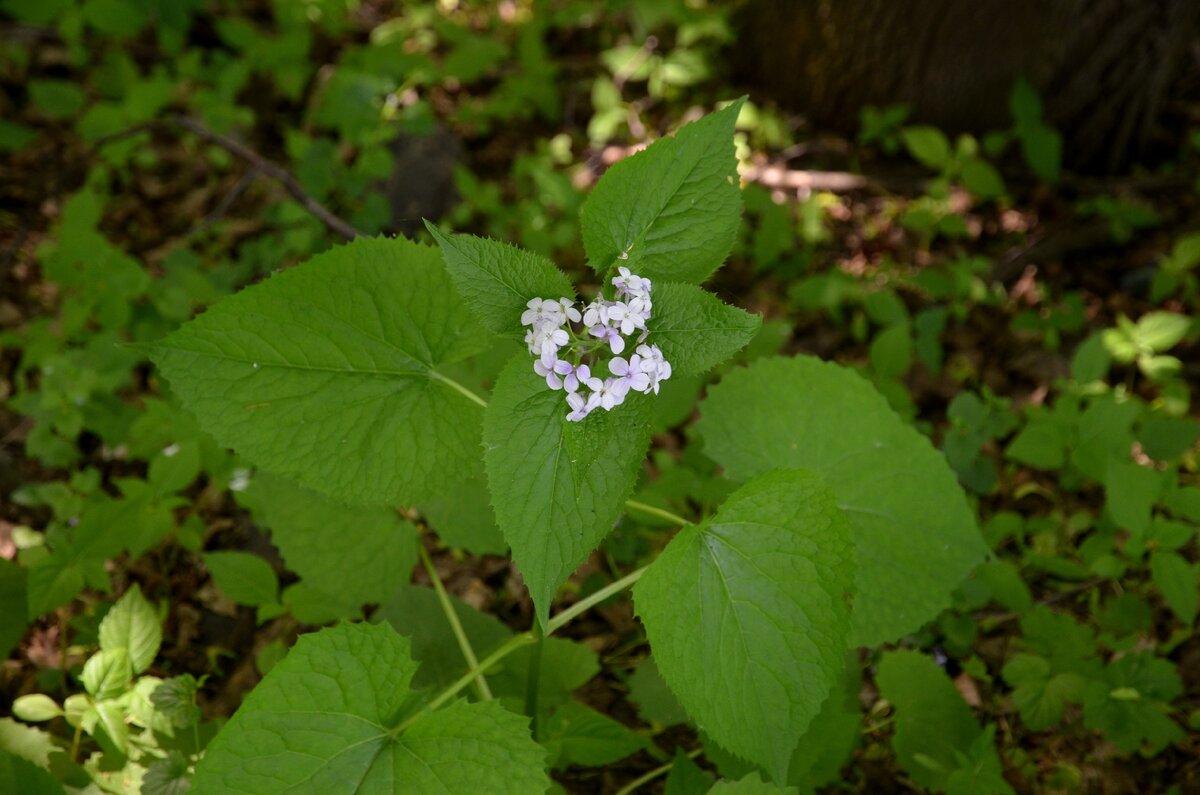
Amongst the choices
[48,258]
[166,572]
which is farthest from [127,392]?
[166,572]

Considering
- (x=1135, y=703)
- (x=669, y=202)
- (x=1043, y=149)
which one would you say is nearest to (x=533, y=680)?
(x=669, y=202)

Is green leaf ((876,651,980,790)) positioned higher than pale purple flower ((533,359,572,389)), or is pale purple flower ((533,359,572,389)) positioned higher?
pale purple flower ((533,359,572,389))

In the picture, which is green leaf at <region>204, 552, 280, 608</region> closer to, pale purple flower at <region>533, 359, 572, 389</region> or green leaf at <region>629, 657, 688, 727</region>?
green leaf at <region>629, 657, 688, 727</region>

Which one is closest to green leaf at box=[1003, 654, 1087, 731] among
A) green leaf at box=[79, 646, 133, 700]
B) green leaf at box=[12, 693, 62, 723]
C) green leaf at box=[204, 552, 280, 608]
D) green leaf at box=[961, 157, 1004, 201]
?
green leaf at box=[204, 552, 280, 608]

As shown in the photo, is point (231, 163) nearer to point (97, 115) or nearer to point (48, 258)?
point (97, 115)

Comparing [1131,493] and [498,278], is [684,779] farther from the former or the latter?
[1131,493]

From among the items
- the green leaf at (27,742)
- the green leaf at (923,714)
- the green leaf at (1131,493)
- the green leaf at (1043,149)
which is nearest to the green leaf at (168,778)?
the green leaf at (27,742)

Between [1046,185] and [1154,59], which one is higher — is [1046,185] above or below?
below

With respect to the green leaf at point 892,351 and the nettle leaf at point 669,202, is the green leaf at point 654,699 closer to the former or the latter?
the nettle leaf at point 669,202
